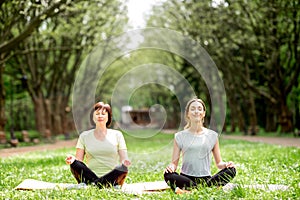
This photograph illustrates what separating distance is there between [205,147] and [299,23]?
1998 centimetres

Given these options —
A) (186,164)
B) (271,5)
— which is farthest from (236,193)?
(271,5)

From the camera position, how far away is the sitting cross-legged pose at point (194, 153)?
22.3 feet

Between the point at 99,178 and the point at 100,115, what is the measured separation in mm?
1047

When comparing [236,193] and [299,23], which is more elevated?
[299,23]

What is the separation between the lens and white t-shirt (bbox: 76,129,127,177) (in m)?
7.27

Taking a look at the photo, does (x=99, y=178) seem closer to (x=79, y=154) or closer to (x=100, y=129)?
(x=79, y=154)

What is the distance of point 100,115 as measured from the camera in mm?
7340

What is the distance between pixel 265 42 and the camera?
85.9 feet

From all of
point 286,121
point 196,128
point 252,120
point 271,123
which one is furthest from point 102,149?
point 271,123

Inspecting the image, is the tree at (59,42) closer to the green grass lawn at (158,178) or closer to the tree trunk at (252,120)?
the tree trunk at (252,120)

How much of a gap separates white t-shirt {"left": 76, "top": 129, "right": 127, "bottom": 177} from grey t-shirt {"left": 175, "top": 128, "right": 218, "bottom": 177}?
107 centimetres

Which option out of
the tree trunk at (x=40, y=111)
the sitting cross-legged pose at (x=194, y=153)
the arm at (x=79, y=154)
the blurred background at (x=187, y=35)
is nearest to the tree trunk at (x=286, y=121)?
the blurred background at (x=187, y=35)

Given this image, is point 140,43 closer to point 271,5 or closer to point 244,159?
point 244,159

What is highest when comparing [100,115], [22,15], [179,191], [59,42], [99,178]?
[59,42]
